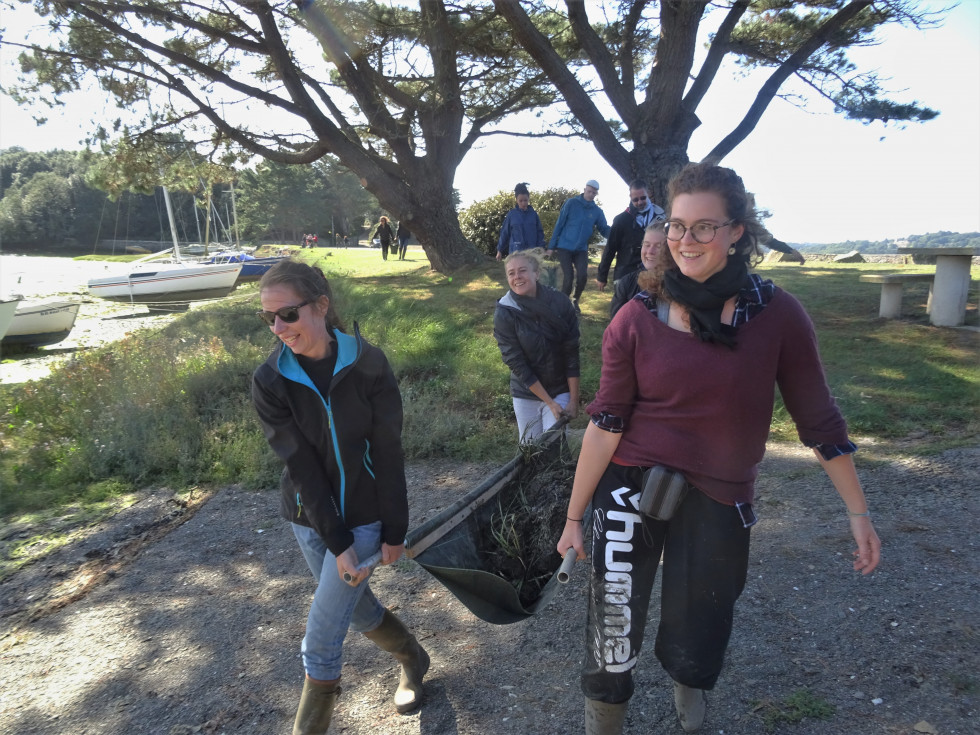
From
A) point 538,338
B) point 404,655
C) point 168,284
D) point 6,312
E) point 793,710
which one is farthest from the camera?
point 168,284

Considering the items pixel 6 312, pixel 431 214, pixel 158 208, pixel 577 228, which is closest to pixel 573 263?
pixel 577 228

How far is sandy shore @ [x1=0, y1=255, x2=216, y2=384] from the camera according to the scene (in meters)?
16.3

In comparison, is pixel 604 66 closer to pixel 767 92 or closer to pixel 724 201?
pixel 767 92

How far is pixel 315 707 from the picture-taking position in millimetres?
2629

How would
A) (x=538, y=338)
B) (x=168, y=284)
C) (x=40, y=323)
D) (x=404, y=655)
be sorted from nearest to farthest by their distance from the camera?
(x=404, y=655)
(x=538, y=338)
(x=40, y=323)
(x=168, y=284)

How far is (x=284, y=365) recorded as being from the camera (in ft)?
8.37

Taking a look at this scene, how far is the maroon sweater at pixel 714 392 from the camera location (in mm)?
2062

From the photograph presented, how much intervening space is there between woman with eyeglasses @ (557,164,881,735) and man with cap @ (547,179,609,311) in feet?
26.1

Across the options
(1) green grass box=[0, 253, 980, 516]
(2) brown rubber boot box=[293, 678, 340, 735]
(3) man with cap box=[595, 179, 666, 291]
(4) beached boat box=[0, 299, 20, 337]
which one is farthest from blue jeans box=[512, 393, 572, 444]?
(4) beached boat box=[0, 299, 20, 337]

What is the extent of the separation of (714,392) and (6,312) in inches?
819

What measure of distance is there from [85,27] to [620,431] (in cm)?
1704

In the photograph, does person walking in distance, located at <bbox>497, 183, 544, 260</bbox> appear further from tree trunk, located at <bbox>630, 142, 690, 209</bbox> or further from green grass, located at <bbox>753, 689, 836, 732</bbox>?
green grass, located at <bbox>753, 689, 836, 732</bbox>

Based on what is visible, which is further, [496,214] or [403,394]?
[496,214]

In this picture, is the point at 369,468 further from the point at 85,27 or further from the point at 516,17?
the point at 85,27
